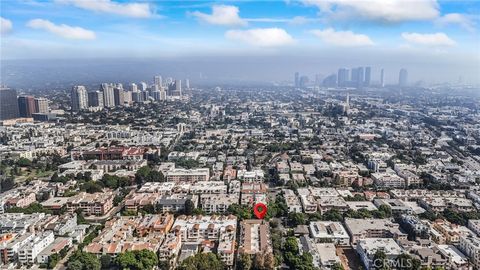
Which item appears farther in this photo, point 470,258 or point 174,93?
point 174,93

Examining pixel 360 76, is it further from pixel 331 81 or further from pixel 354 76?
pixel 331 81

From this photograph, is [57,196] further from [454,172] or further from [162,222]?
[454,172]

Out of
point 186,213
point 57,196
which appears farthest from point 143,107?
point 186,213

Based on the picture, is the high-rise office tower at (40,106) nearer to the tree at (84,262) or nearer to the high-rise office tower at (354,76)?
→ the tree at (84,262)

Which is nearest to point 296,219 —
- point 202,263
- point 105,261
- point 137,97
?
point 202,263

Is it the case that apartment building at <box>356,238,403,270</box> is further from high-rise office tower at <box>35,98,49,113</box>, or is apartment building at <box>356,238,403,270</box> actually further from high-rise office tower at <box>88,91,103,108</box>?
high-rise office tower at <box>88,91,103,108</box>

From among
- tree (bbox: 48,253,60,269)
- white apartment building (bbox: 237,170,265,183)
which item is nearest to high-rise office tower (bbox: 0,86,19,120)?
white apartment building (bbox: 237,170,265,183)

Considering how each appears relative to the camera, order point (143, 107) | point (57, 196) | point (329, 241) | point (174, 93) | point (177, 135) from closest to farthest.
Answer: point (329, 241), point (57, 196), point (177, 135), point (143, 107), point (174, 93)
